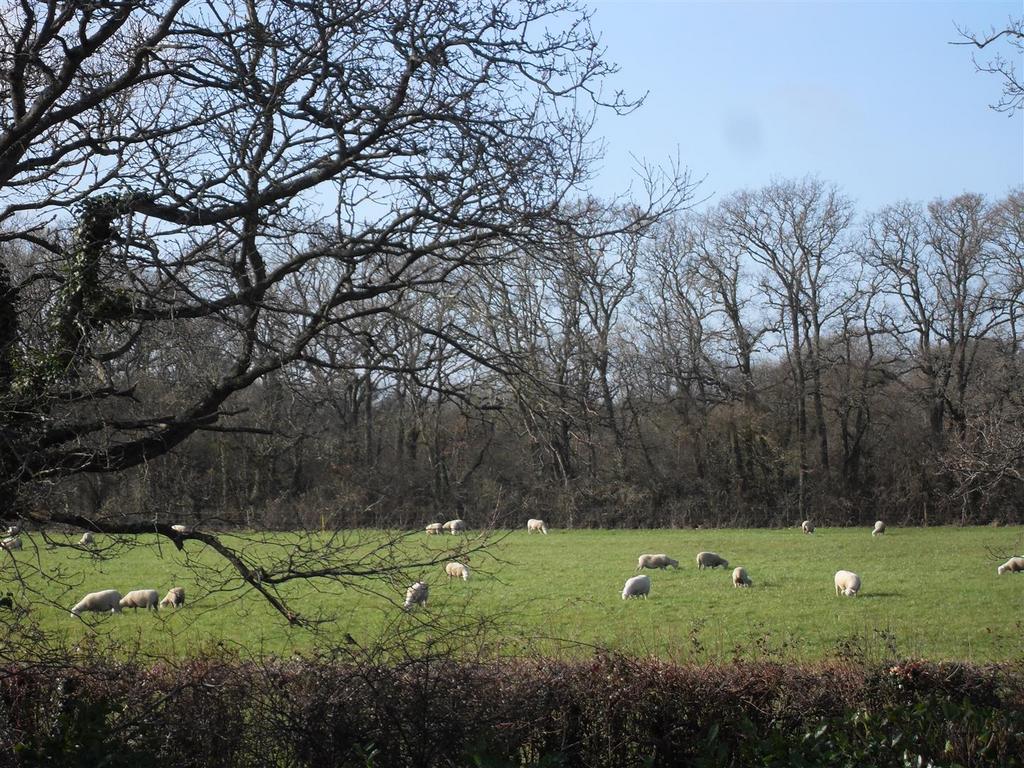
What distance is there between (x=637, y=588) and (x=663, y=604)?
1258 mm

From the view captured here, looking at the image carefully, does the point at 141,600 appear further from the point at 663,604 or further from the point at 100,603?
the point at 663,604

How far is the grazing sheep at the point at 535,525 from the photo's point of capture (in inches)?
1468

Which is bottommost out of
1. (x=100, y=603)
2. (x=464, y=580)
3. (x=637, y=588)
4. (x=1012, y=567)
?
(x=1012, y=567)

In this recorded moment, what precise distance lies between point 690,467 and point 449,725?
40.2m

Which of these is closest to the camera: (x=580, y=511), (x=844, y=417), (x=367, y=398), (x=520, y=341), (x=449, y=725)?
(x=449, y=725)

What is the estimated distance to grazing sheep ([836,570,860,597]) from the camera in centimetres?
2064

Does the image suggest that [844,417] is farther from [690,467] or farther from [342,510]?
[342,510]

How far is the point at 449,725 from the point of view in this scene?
5984 millimetres

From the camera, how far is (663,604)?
19.6 meters

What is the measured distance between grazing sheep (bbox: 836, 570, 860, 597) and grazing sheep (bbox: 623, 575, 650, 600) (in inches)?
155

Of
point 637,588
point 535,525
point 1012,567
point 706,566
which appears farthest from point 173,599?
point 535,525

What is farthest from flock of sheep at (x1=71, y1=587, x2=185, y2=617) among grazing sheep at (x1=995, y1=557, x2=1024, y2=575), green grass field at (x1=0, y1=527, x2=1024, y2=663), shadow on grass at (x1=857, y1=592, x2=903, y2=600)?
grazing sheep at (x1=995, y1=557, x2=1024, y2=575)

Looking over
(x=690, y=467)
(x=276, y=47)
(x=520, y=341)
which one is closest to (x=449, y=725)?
(x=520, y=341)

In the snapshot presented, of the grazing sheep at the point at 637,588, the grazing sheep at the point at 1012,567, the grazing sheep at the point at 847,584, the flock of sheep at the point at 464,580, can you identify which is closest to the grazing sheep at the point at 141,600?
the flock of sheep at the point at 464,580
